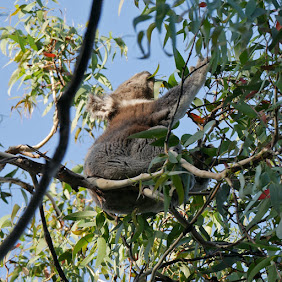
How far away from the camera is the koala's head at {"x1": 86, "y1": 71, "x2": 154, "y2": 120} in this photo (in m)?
3.62

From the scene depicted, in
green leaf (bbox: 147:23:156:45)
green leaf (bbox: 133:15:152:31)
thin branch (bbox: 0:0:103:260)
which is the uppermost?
green leaf (bbox: 147:23:156:45)

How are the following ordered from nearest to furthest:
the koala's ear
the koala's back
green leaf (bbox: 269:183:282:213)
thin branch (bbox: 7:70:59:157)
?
green leaf (bbox: 269:183:282:213) → thin branch (bbox: 7:70:59:157) → the koala's back → the koala's ear

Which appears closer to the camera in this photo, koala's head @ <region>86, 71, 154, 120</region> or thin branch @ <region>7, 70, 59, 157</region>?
thin branch @ <region>7, 70, 59, 157</region>

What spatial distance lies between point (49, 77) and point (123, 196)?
1746 mm

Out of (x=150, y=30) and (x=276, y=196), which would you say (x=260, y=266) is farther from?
(x=150, y=30)

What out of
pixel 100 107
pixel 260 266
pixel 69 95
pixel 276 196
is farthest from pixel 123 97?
pixel 69 95

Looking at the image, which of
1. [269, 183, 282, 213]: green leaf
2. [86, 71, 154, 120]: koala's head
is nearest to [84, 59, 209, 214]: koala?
[86, 71, 154, 120]: koala's head

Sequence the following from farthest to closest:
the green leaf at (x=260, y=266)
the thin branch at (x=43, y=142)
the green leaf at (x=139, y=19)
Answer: the thin branch at (x=43, y=142) → the green leaf at (x=260, y=266) → the green leaf at (x=139, y=19)

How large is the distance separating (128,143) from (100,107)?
0.64 metres

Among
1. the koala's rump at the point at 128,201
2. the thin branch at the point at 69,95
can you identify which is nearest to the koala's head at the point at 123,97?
the koala's rump at the point at 128,201

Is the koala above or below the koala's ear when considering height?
below

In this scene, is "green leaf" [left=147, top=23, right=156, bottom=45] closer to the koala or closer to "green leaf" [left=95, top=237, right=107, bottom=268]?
the koala

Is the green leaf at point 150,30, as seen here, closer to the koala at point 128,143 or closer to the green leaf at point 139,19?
the green leaf at point 139,19

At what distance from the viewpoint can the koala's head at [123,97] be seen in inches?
143
